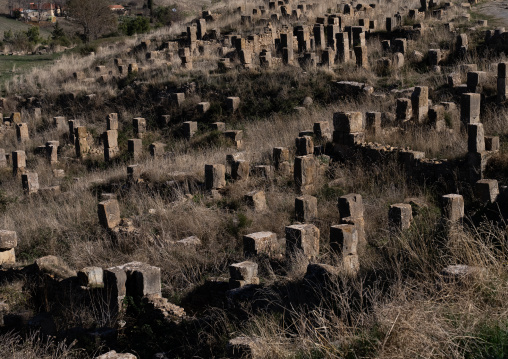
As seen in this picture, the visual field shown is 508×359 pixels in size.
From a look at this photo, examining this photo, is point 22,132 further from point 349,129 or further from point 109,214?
point 349,129

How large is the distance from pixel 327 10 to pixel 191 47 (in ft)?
17.6

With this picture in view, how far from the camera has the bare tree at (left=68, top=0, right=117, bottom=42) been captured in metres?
44.4

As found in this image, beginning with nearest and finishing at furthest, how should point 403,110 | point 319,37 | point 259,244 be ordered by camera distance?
point 259,244, point 403,110, point 319,37

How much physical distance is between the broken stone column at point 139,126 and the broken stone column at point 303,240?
11.0 meters

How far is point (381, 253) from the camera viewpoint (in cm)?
838

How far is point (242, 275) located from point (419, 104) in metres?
7.39

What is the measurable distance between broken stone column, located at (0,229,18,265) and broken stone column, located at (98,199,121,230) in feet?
4.51

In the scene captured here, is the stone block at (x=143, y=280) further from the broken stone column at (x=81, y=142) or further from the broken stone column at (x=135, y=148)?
the broken stone column at (x=81, y=142)

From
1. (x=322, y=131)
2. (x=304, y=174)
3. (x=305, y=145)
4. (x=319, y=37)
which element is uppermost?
(x=319, y=37)

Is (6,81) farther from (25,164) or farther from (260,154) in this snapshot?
(260,154)

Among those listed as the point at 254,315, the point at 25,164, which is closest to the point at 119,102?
the point at 25,164

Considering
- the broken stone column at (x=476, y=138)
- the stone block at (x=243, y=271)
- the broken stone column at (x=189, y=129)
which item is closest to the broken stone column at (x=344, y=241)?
the stone block at (x=243, y=271)

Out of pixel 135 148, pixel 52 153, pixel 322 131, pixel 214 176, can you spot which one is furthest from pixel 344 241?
pixel 52 153

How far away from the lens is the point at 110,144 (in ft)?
59.9
